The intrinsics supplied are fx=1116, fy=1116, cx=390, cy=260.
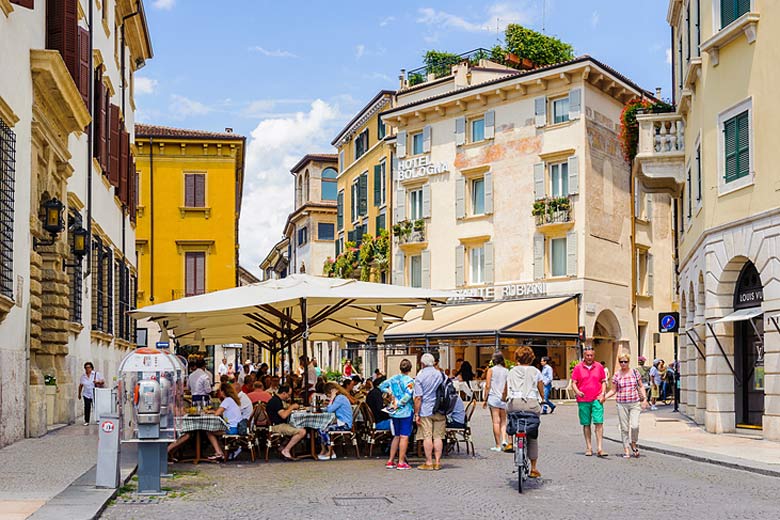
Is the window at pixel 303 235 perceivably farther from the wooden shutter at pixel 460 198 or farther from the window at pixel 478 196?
the window at pixel 478 196

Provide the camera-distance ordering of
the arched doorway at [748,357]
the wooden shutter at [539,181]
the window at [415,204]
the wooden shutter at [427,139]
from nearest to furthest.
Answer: the arched doorway at [748,357]
the wooden shutter at [539,181]
the wooden shutter at [427,139]
the window at [415,204]

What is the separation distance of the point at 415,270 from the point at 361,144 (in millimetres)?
11790

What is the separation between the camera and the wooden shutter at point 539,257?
42188 millimetres

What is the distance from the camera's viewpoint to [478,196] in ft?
150

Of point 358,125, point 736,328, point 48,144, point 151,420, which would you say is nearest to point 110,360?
point 48,144

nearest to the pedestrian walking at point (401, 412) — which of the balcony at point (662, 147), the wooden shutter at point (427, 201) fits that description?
the balcony at point (662, 147)

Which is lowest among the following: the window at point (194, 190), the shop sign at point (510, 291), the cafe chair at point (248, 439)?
the cafe chair at point (248, 439)

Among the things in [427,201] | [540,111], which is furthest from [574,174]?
[427,201]

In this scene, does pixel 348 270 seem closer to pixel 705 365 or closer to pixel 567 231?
pixel 567 231

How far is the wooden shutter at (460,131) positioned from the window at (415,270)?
551cm

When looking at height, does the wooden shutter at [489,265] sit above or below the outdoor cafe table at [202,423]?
above

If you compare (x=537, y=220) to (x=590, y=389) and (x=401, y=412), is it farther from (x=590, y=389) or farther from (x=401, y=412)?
(x=401, y=412)

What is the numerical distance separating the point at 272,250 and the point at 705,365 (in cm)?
8291

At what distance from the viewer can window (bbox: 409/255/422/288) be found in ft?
159
